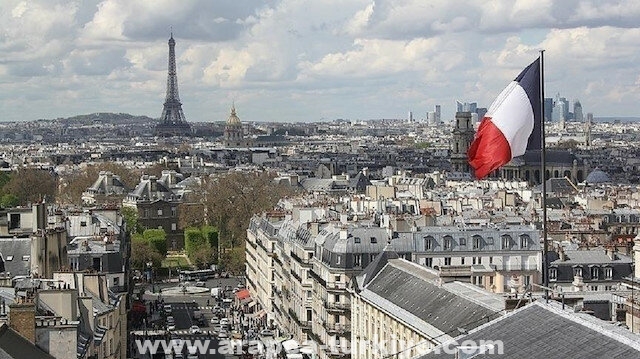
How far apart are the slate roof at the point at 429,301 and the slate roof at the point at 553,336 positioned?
1116cm

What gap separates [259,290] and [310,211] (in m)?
11.6

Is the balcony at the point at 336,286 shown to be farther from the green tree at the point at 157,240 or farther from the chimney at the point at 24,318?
the green tree at the point at 157,240

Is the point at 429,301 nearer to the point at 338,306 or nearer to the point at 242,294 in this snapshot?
the point at 338,306

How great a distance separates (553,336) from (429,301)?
20779 mm

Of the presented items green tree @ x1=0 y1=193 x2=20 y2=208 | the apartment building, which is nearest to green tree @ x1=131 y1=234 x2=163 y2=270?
the apartment building

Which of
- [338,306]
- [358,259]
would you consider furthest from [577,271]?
[338,306]

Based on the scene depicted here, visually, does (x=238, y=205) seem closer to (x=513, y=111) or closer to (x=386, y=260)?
(x=386, y=260)

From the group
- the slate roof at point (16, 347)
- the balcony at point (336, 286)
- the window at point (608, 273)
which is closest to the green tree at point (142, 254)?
the balcony at point (336, 286)

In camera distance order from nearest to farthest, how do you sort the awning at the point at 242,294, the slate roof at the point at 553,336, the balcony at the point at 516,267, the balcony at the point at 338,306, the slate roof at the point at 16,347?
the slate roof at the point at 553,336 → the slate roof at the point at 16,347 → the balcony at the point at 338,306 → the balcony at the point at 516,267 → the awning at the point at 242,294

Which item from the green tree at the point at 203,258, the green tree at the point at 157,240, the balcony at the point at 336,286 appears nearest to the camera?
the balcony at the point at 336,286

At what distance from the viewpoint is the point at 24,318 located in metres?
33.8

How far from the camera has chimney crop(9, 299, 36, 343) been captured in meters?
33.5

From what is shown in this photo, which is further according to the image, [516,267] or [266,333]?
[266,333]

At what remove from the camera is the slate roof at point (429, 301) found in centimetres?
4284
